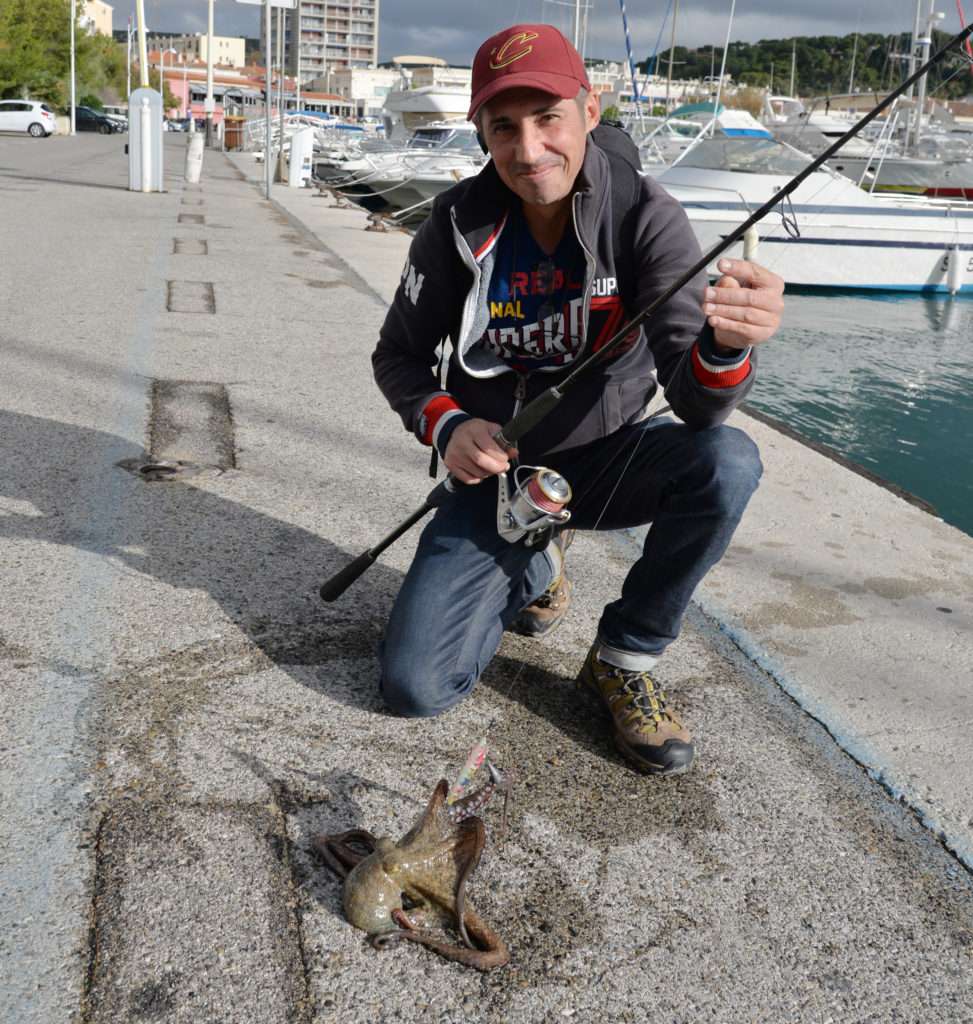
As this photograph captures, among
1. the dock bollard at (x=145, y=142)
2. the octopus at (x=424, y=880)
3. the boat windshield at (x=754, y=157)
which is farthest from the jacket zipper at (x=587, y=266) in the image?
the dock bollard at (x=145, y=142)

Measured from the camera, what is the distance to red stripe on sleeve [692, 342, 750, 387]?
2379 millimetres

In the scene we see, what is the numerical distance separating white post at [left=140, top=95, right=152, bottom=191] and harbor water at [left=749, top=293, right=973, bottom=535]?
10.6m

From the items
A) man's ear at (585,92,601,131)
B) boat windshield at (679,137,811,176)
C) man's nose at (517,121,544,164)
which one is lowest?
man's nose at (517,121,544,164)

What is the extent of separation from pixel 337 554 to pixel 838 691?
1.68 m

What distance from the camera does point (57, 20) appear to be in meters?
64.6

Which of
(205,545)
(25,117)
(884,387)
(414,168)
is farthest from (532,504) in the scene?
(25,117)

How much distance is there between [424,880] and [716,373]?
1.27 m

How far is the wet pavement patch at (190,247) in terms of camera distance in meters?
10.7

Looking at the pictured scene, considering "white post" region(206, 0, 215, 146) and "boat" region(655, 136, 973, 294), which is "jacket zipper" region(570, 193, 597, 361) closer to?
"boat" region(655, 136, 973, 294)

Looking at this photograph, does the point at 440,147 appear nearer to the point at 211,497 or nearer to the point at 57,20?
the point at 211,497

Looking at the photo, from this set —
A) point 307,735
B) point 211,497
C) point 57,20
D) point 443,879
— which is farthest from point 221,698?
point 57,20

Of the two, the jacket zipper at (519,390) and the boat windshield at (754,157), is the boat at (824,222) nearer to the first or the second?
the boat windshield at (754,157)

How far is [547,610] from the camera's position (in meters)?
3.15

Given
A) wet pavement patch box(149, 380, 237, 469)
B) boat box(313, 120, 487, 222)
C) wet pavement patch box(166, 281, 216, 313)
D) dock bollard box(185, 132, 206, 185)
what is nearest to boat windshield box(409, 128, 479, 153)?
boat box(313, 120, 487, 222)
